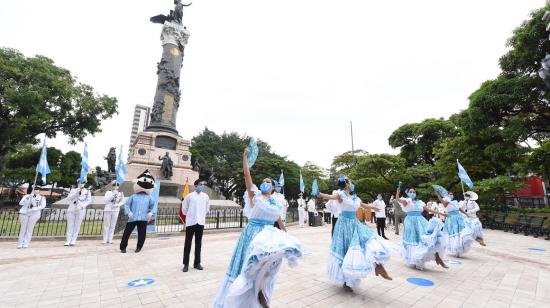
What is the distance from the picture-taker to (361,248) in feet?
16.4

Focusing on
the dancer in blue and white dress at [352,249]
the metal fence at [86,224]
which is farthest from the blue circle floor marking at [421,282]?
the metal fence at [86,224]

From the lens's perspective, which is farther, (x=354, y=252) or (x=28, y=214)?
(x=28, y=214)

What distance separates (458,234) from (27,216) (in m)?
14.8

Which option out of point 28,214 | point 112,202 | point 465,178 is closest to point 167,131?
point 112,202

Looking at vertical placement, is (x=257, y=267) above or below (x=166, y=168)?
below

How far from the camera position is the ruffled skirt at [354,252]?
4707mm

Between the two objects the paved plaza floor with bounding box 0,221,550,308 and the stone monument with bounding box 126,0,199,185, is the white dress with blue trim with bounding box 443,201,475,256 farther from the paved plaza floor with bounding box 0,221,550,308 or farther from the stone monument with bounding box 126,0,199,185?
the stone monument with bounding box 126,0,199,185

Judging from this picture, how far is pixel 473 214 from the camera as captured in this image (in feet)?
33.8

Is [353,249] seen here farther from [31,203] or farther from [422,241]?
[31,203]

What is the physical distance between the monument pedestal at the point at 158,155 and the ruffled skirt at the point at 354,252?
22.2m

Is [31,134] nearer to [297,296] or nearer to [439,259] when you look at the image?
[297,296]

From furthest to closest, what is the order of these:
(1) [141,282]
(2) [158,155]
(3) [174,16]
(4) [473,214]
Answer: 1. (3) [174,16]
2. (2) [158,155]
3. (4) [473,214]
4. (1) [141,282]

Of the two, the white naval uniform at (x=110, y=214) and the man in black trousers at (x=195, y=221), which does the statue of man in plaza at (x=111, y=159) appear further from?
the man in black trousers at (x=195, y=221)

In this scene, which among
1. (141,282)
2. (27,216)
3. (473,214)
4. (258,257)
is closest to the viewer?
(258,257)
